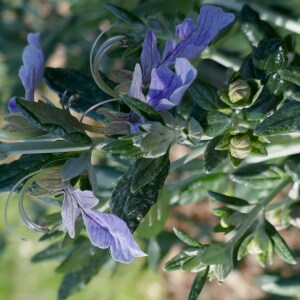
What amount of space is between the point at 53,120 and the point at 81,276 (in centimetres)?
78

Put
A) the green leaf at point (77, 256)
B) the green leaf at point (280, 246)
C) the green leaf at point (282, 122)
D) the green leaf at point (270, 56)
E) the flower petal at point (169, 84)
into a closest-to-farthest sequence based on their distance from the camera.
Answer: the flower petal at point (169, 84), the green leaf at point (282, 122), the green leaf at point (270, 56), the green leaf at point (280, 246), the green leaf at point (77, 256)

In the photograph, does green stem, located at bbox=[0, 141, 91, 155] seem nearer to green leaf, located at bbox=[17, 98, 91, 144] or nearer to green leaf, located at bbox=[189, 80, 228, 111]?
green leaf, located at bbox=[17, 98, 91, 144]

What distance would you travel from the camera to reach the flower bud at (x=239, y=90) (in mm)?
1122

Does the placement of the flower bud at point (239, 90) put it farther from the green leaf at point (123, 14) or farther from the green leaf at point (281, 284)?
the green leaf at point (281, 284)

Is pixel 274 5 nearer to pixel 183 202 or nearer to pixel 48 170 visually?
pixel 183 202

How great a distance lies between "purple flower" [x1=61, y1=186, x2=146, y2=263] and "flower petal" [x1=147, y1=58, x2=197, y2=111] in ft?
0.59

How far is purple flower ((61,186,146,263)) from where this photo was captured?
1009 mm

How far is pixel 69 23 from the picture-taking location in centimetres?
250

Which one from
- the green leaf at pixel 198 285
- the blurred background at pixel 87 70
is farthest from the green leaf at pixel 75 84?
the green leaf at pixel 198 285


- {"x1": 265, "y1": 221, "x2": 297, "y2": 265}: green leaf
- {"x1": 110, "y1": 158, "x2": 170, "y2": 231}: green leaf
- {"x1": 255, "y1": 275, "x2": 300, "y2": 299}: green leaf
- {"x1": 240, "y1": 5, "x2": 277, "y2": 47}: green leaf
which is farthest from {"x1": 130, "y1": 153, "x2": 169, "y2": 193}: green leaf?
{"x1": 255, "y1": 275, "x2": 300, "y2": 299}: green leaf

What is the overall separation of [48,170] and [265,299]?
2357 mm

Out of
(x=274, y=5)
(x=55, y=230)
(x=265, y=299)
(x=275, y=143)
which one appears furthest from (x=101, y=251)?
(x=265, y=299)

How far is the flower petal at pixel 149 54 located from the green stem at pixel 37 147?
0.17 meters

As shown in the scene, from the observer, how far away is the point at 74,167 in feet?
3.54
